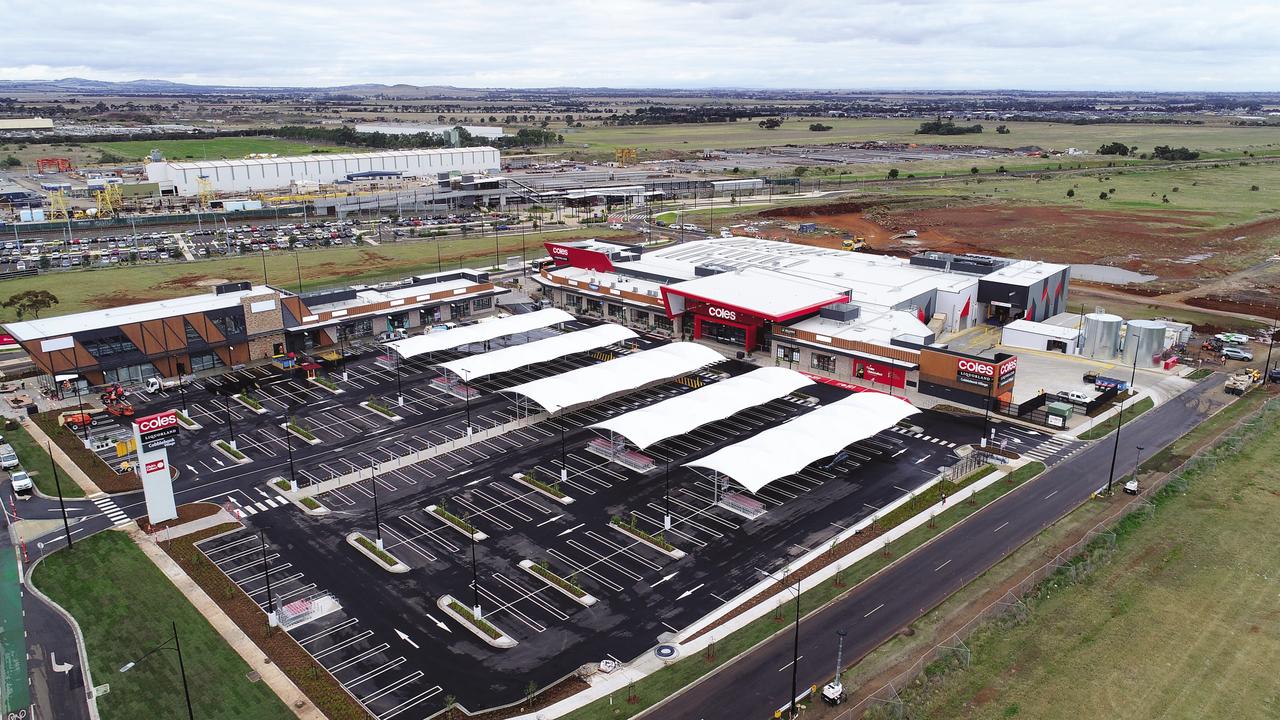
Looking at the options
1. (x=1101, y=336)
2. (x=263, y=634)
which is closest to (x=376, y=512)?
(x=263, y=634)

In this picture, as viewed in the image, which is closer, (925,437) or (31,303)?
(925,437)

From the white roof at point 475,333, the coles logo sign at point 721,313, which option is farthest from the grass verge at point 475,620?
the coles logo sign at point 721,313

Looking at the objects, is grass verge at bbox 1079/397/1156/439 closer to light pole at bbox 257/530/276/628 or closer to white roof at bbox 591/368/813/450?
white roof at bbox 591/368/813/450

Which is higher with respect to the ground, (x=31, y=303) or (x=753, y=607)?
(x=31, y=303)

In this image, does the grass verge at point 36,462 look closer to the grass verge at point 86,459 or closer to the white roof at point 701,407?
the grass verge at point 86,459

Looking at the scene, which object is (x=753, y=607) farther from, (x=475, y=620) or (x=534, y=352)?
(x=534, y=352)

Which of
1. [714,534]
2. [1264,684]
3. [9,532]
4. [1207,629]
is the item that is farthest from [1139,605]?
[9,532]
